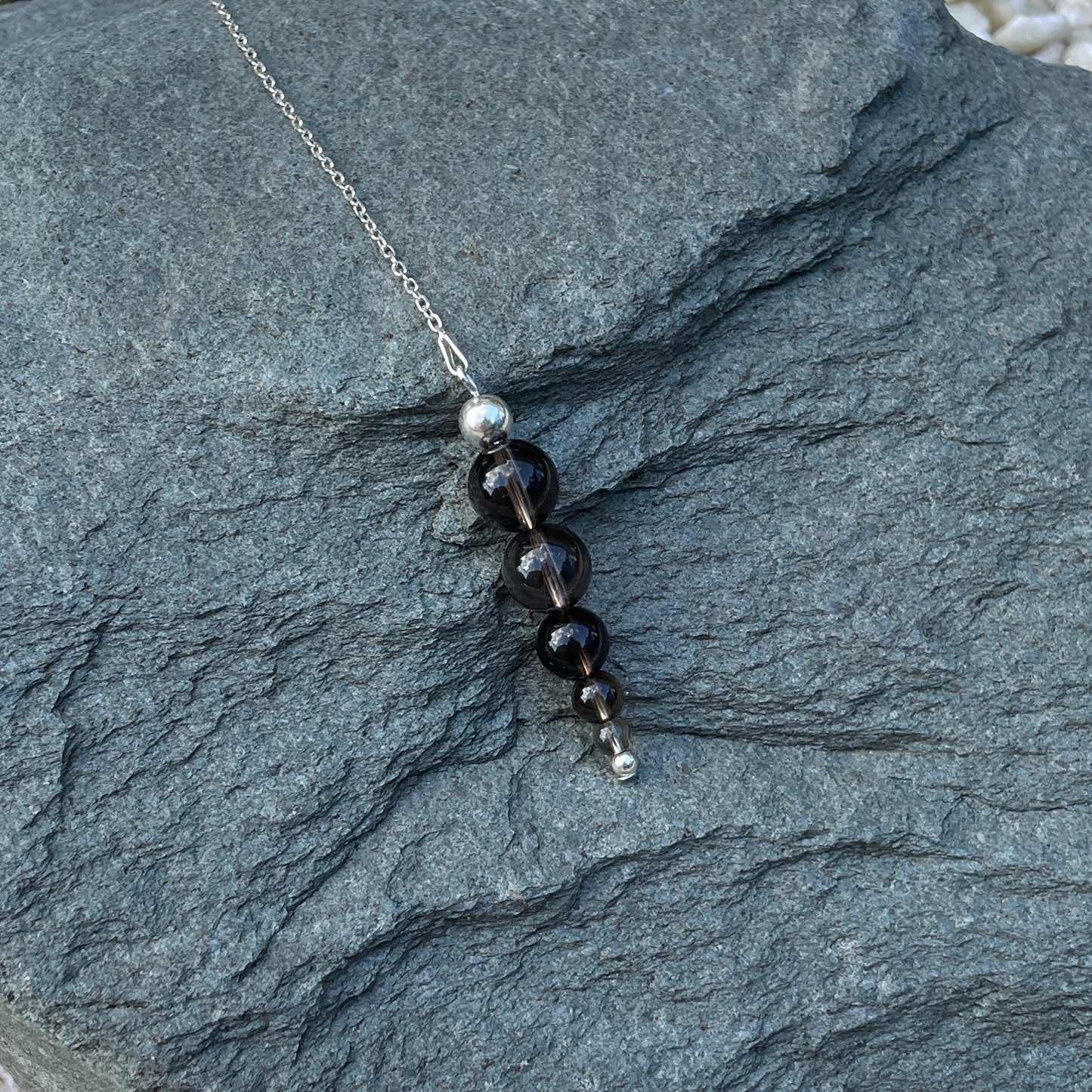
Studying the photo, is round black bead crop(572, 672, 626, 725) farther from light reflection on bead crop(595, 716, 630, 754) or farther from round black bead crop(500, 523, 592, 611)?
round black bead crop(500, 523, 592, 611)

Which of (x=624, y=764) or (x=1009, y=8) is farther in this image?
(x=1009, y=8)

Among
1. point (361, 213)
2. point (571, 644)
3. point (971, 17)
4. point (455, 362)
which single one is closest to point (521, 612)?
point (571, 644)

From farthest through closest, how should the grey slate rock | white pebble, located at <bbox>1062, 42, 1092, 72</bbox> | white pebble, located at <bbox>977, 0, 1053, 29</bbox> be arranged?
1. white pebble, located at <bbox>977, 0, 1053, 29</bbox>
2. white pebble, located at <bbox>1062, 42, 1092, 72</bbox>
3. the grey slate rock

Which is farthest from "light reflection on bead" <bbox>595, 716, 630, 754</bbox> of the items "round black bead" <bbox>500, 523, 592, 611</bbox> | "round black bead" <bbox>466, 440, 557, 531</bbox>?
"round black bead" <bbox>466, 440, 557, 531</bbox>

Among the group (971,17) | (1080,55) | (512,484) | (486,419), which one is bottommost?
(512,484)

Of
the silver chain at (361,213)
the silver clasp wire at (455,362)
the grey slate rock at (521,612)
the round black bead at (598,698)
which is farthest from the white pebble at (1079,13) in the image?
the round black bead at (598,698)

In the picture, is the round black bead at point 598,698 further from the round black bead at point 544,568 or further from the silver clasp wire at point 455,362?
the silver clasp wire at point 455,362

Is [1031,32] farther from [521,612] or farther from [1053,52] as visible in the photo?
[521,612]
